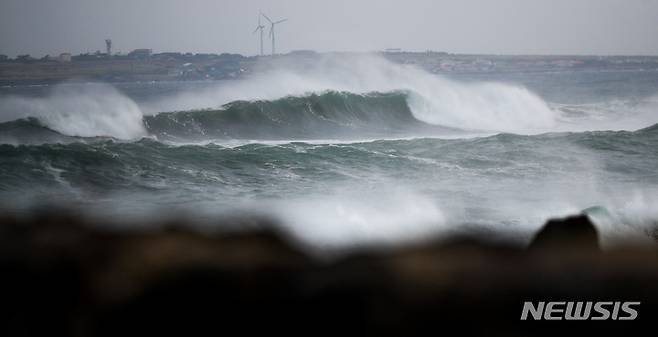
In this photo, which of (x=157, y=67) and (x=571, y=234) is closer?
(x=571, y=234)

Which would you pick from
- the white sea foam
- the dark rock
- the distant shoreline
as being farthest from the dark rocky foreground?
the distant shoreline

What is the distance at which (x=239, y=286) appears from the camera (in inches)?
53.7

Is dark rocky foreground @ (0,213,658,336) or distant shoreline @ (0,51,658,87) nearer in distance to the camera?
dark rocky foreground @ (0,213,658,336)

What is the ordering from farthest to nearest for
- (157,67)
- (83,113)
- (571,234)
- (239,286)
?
(157,67) → (83,113) → (571,234) → (239,286)

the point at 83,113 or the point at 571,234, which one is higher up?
the point at 571,234

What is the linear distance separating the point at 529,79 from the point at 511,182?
147 feet

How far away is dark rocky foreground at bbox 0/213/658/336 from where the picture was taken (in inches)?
51.7

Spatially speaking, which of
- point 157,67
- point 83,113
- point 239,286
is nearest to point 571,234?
point 239,286

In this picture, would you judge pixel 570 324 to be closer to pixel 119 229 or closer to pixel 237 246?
pixel 237 246

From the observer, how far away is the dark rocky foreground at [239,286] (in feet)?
4.31

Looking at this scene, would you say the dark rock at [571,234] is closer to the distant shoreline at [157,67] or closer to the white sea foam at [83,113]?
the white sea foam at [83,113]

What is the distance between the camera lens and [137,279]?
50.8 inches

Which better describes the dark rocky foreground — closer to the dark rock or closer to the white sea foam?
the dark rock

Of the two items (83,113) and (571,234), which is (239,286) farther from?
(83,113)
